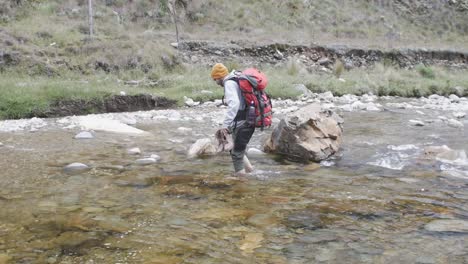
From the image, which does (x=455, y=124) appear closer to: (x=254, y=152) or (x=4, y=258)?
(x=254, y=152)

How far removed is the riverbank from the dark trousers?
898cm

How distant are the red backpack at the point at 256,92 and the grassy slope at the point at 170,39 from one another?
31.0 feet

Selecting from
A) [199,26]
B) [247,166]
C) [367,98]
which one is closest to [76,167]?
[247,166]

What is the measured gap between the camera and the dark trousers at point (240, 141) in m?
6.88

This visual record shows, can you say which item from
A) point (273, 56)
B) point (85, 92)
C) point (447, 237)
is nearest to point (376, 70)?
point (273, 56)

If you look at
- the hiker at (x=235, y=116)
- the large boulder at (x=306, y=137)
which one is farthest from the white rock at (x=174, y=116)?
the hiker at (x=235, y=116)

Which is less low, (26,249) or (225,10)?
(225,10)

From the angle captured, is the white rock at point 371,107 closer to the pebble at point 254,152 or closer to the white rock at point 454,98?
the white rock at point 454,98

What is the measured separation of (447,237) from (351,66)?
82.0ft

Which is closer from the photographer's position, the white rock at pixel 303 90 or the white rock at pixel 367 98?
the white rock at pixel 367 98

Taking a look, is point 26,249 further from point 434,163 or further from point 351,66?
point 351,66

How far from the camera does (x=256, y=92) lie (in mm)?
6633

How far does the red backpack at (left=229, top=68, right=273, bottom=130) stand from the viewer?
6535 mm

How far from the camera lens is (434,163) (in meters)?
7.80
